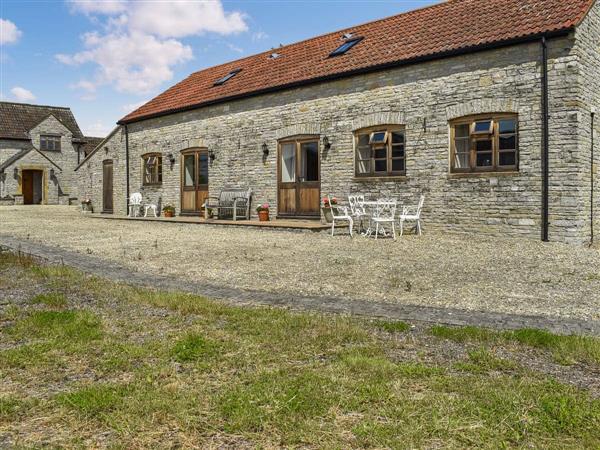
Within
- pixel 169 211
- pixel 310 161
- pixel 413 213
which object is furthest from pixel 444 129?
pixel 169 211

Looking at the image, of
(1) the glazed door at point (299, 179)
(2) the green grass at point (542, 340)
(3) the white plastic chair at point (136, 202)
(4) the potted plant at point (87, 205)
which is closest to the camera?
(2) the green grass at point (542, 340)

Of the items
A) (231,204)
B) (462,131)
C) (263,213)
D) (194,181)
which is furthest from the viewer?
(194,181)

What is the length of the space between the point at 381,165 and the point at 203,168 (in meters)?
7.89

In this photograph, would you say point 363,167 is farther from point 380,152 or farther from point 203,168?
point 203,168

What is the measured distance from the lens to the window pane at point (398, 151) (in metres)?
13.0

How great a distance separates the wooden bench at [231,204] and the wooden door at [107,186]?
861 cm

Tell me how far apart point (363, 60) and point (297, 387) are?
494 inches

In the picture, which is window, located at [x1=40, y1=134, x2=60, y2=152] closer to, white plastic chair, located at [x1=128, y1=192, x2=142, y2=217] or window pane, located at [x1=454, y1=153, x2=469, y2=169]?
white plastic chair, located at [x1=128, y1=192, x2=142, y2=217]

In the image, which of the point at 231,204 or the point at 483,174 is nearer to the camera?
the point at 483,174

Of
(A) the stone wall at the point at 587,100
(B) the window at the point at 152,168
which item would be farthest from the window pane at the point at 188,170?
(A) the stone wall at the point at 587,100

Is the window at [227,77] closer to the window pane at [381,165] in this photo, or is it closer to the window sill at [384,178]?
the window sill at [384,178]

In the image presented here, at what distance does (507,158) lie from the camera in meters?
11.3

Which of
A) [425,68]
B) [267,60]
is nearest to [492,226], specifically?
[425,68]

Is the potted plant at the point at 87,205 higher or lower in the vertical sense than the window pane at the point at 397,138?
lower
